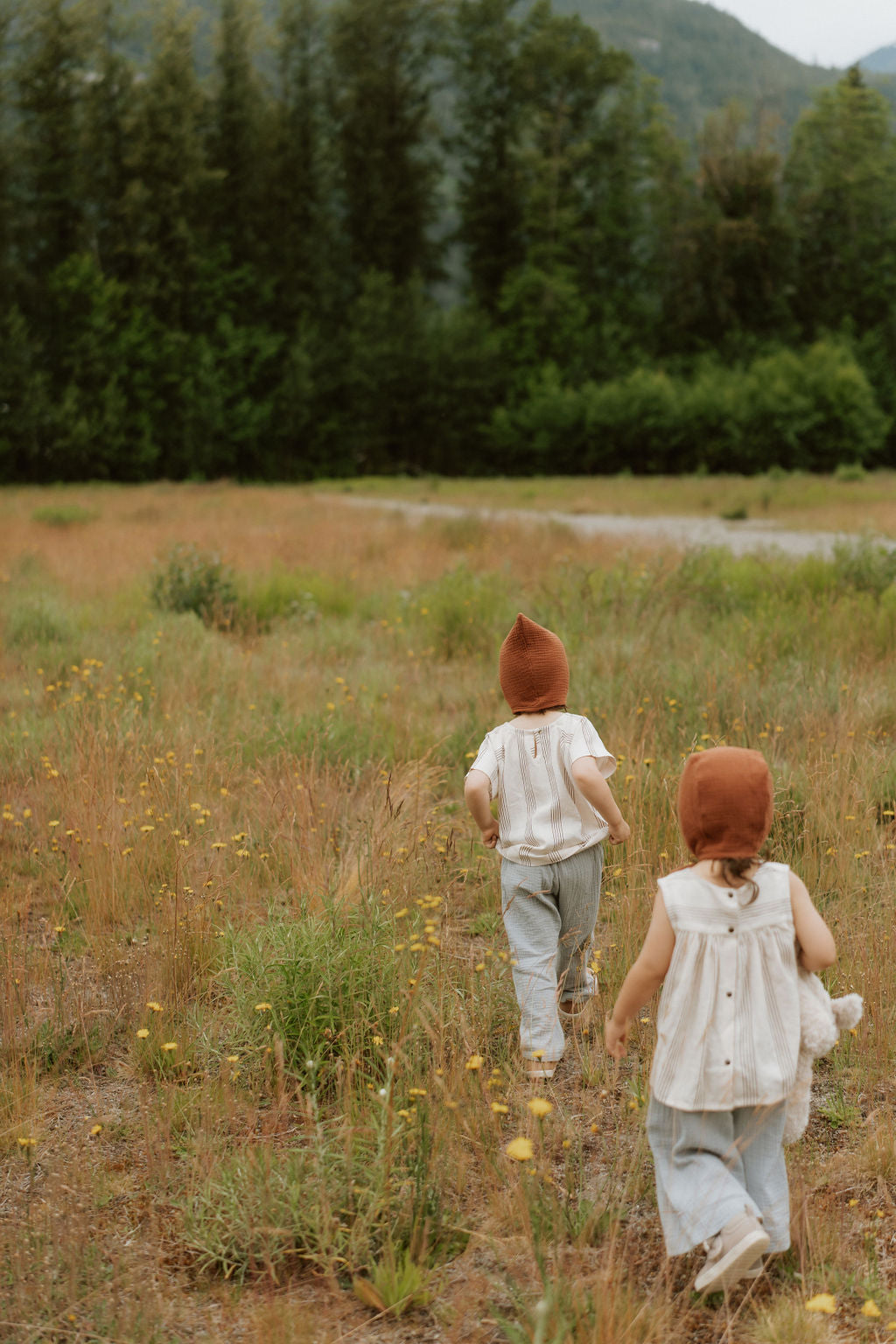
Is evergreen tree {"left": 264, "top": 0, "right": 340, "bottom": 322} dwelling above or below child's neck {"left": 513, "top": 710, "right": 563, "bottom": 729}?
above

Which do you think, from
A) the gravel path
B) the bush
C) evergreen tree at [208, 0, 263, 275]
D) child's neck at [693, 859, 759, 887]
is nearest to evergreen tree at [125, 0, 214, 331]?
evergreen tree at [208, 0, 263, 275]

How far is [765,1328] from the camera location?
199 cm

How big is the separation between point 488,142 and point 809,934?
53327 millimetres

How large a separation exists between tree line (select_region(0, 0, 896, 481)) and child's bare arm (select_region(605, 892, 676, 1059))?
128 feet

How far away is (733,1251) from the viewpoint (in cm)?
196

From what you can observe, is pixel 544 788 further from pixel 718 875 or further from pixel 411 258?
pixel 411 258

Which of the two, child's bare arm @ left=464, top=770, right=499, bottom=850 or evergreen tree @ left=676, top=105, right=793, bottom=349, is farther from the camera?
evergreen tree @ left=676, top=105, right=793, bottom=349

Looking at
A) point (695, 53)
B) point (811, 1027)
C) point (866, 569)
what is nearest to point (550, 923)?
point (811, 1027)

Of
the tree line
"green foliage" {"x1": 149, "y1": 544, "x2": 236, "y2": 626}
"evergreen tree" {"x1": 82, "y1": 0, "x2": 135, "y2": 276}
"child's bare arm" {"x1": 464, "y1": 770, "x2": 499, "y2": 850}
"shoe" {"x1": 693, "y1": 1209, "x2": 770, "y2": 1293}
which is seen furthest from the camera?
"evergreen tree" {"x1": 82, "y1": 0, "x2": 135, "y2": 276}

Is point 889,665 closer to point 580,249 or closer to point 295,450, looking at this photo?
point 295,450

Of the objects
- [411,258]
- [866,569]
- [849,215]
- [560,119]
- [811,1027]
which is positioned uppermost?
[560,119]

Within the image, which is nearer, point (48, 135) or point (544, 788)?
point (544, 788)

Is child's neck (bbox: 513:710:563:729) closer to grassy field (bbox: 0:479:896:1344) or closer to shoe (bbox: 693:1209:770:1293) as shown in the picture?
grassy field (bbox: 0:479:896:1344)

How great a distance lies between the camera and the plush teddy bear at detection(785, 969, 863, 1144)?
2.18 m
